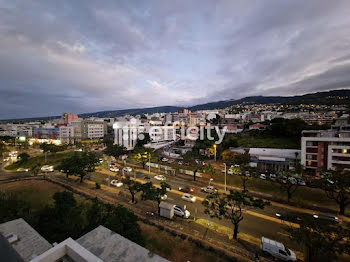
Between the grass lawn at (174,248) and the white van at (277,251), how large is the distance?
3.61 meters

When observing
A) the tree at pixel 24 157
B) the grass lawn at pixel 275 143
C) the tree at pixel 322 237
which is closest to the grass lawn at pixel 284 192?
the tree at pixel 322 237

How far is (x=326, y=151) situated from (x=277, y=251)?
24.1 m

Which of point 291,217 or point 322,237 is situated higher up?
point 322,237

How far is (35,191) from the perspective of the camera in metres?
22.1

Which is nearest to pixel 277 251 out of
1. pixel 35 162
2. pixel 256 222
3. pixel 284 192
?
pixel 256 222

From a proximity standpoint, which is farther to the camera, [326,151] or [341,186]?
[326,151]

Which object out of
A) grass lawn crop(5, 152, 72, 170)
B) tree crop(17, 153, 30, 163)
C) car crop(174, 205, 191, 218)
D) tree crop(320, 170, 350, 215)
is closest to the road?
car crop(174, 205, 191, 218)

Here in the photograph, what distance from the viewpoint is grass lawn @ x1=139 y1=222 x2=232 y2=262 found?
36.6 feet

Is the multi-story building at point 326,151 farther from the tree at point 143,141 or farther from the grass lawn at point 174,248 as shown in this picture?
the tree at point 143,141

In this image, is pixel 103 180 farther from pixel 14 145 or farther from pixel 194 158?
pixel 14 145

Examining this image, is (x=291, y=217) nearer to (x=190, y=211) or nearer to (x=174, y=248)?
(x=190, y=211)

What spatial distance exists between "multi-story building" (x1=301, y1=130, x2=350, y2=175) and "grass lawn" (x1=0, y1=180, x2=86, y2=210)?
38.0m

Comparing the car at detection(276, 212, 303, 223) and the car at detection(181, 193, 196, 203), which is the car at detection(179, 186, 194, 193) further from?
the car at detection(276, 212, 303, 223)

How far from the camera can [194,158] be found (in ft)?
116
